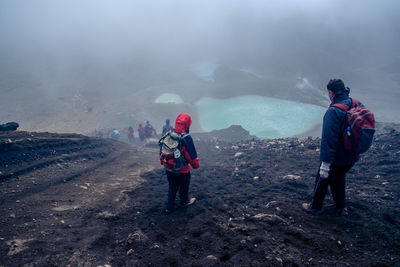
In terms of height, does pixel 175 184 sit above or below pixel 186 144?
below

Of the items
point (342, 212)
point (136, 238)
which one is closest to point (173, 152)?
point (136, 238)

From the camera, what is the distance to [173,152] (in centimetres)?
425

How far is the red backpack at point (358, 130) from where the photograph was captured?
3.37 m

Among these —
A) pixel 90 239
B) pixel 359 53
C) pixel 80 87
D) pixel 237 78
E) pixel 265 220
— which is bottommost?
pixel 90 239

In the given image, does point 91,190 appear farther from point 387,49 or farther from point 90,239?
point 387,49

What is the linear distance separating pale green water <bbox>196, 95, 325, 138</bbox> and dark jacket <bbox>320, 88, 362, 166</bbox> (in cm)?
1391

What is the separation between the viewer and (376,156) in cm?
752

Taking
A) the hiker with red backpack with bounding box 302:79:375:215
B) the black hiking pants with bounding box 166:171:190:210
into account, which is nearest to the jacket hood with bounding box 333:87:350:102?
the hiker with red backpack with bounding box 302:79:375:215

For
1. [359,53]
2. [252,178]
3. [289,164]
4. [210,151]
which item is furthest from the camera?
[359,53]

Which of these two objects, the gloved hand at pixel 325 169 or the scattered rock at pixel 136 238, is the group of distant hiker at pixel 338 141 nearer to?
the gloved hand at pixel 325 169

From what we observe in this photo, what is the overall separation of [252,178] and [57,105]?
23939mm

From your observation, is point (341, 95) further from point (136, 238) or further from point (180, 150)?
point (136, 238)

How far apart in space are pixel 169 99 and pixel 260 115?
9.67 m

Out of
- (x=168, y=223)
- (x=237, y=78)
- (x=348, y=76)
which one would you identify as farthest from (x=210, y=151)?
(x=348, y=76)
